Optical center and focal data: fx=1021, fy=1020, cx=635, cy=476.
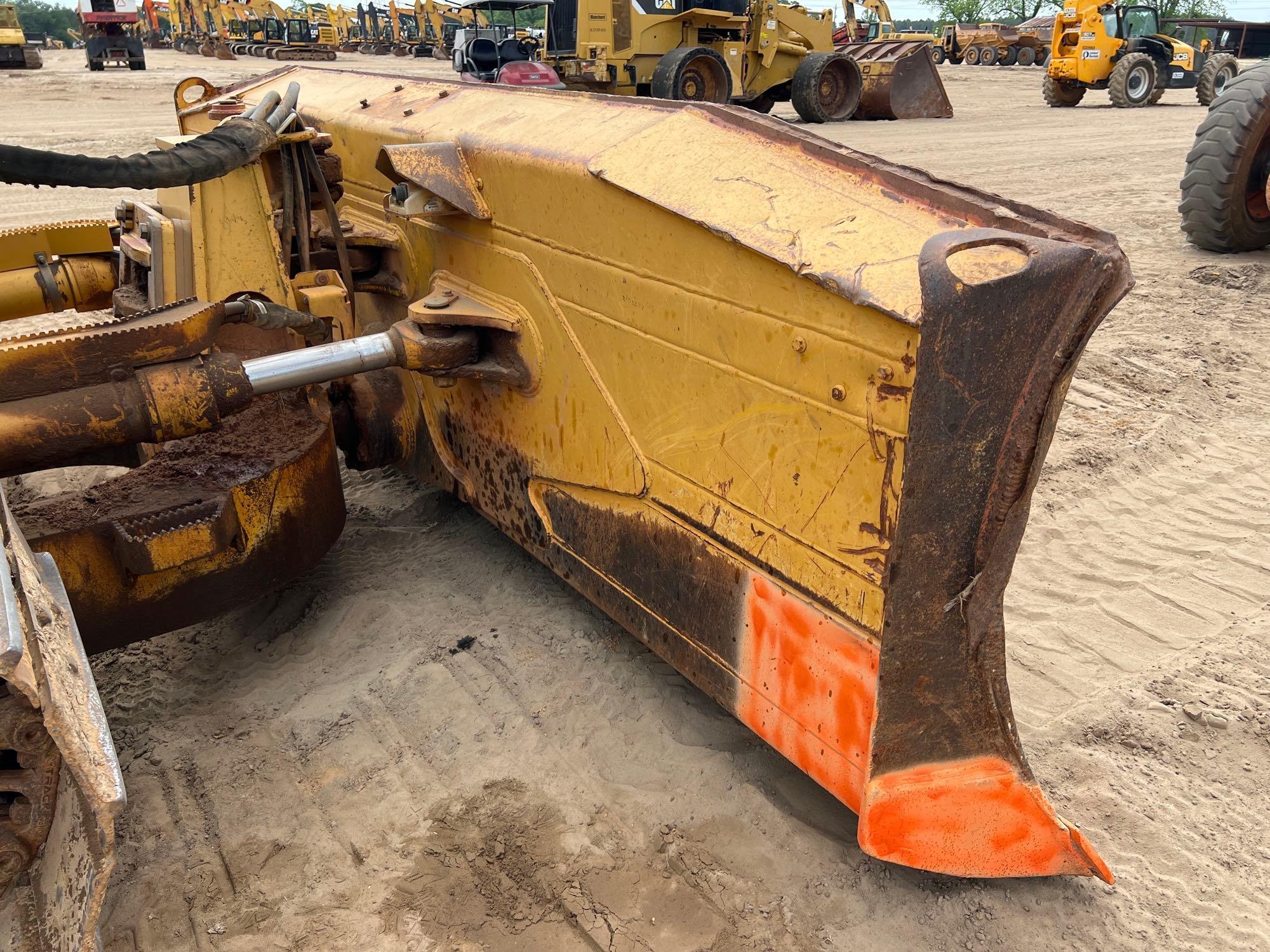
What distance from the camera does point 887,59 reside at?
1459 centimetres

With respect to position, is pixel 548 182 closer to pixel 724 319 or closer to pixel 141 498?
pixel 724 319

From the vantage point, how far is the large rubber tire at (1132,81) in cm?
1641

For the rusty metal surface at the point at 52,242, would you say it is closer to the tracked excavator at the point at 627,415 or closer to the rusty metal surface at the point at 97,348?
the tracked excavator at the point at 627,415

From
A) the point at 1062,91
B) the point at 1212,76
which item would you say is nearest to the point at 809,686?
the point at 1062,91

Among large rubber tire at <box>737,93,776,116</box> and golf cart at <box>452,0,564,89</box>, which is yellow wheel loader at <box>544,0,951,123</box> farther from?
golf cart at <box>452,0,564,89</box>

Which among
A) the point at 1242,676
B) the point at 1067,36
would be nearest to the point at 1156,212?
the point at 1242,676

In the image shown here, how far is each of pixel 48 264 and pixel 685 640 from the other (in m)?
2.45

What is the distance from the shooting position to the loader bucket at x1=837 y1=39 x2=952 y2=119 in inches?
567

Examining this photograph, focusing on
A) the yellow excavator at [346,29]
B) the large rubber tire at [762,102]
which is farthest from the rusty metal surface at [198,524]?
the yellow excavator at [346,29]

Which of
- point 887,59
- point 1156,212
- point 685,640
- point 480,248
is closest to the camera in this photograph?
point 685,640

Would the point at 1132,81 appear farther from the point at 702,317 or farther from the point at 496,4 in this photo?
the point at 702,317

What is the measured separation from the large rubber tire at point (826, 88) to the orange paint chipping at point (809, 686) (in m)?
13.2

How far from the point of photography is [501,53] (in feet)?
44.1

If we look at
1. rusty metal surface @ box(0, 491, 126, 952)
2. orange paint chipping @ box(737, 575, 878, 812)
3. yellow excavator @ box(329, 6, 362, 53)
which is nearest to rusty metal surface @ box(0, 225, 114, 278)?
rusty metal surface @ box(0, 491, 126, 952)
